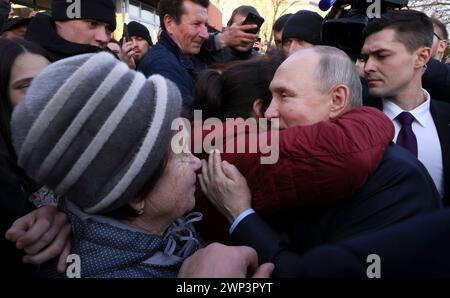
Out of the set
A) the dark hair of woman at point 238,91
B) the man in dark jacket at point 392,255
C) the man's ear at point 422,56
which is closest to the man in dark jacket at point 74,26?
the dark hair of woman at point 238,91

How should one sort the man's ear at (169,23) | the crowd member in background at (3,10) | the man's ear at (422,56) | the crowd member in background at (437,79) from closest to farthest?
the man's ear at (422,56) < the crowd member in background at (437,79) < the man's ear at (169,23) < the crowd member in background at (3,10)

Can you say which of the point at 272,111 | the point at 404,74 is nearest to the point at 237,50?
the point at 404,74

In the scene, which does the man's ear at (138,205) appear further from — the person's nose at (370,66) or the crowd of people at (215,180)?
the person's nose at (370,66)

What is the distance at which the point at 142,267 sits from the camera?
1160mm

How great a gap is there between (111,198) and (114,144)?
151 mm

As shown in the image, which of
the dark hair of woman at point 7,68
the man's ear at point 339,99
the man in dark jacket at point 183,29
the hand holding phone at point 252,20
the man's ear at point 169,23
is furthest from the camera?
the hand holding phone at point 252,20

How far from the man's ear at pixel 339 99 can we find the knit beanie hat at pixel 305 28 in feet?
6.89

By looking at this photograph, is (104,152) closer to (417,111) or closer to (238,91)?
(238,91)

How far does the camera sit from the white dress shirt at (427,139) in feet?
7.35

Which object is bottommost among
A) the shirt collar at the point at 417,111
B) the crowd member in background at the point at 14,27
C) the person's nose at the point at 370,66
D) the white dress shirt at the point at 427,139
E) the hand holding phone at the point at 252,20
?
the white dress shirt at the point at 427,139

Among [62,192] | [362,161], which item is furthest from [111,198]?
[362,161]

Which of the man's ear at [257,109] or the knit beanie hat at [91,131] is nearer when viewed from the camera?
the knit beanie hat at [91,131]

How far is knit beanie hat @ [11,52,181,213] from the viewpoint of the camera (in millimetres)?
1022
